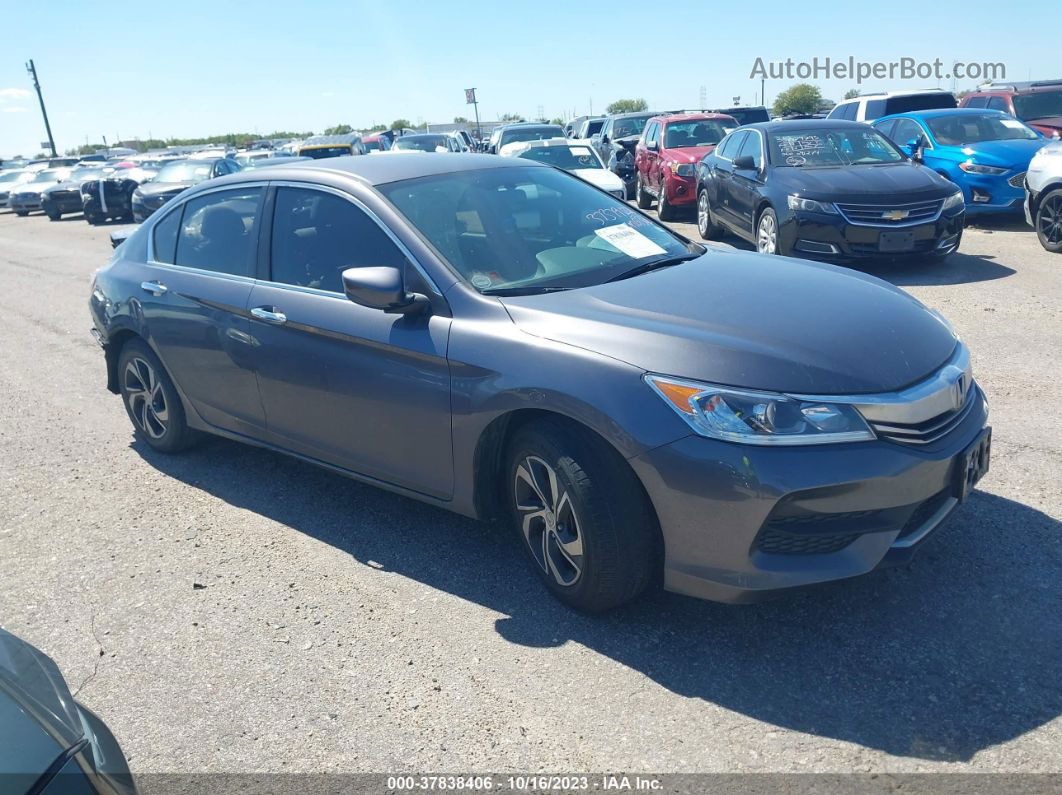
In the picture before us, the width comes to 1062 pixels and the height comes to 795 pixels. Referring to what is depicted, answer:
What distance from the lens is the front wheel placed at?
976 cm

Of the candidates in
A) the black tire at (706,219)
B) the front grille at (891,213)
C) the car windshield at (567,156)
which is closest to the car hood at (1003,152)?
the black tire at (706,219)

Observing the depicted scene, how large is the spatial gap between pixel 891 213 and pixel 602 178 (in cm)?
578

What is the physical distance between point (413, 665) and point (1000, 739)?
6.14 feet

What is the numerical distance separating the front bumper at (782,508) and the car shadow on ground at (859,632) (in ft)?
0.81

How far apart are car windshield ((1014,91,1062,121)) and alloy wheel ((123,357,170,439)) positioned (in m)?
15.5

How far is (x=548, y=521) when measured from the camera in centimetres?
348

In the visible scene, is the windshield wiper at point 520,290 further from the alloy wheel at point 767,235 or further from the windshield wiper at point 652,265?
the alloy wheel at point 767,235

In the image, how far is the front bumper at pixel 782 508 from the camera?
292 cm

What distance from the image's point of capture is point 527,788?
268cm

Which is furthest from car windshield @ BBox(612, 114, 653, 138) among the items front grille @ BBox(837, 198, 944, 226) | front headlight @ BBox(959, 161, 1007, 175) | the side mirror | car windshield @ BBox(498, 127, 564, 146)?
the side mirror

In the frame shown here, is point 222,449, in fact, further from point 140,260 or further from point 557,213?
point 557,213

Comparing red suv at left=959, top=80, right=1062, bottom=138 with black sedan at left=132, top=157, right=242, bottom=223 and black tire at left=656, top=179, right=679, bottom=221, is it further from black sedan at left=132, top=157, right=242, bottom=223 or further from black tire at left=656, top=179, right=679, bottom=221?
black sedan at left=132, top=157, right=242, bottom=223

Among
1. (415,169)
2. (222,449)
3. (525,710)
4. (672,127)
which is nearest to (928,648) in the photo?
(525,710)

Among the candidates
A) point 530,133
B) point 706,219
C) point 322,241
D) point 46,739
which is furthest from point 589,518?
point 530,133
